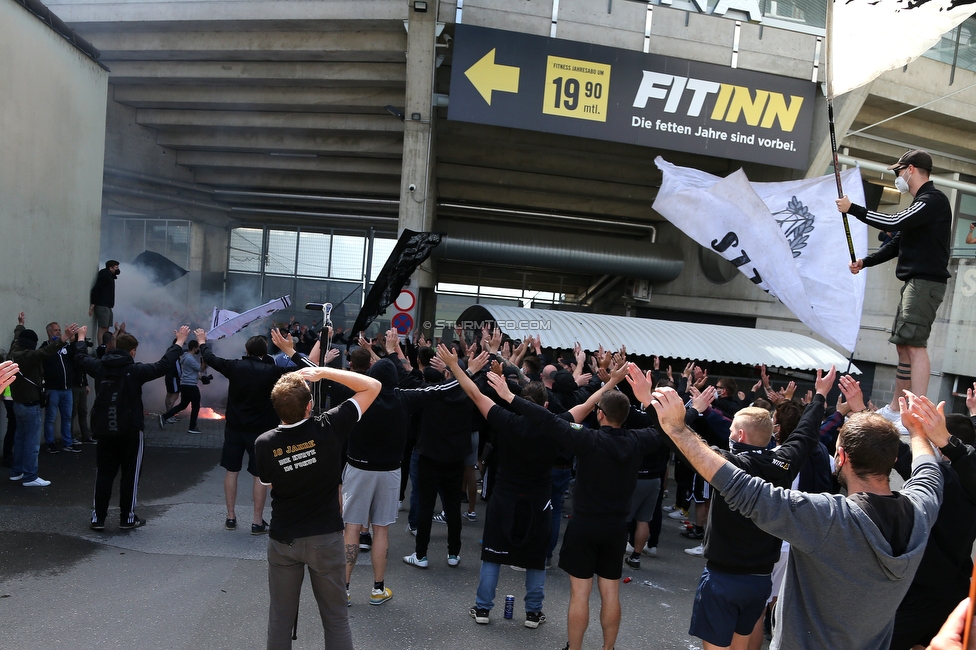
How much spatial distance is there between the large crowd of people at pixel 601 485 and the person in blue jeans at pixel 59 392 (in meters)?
0.96

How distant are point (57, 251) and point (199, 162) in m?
11.6

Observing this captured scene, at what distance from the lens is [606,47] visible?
48.2ft

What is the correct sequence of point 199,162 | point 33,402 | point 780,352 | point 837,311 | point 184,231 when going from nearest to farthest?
point 837,311, point 33,402, point 780,352, point 199,162, point 184,231

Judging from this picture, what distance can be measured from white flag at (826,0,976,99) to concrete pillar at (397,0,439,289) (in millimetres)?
11611

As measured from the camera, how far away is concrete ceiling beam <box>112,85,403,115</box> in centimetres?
1712

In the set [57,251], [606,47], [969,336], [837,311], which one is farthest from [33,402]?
[969,336]

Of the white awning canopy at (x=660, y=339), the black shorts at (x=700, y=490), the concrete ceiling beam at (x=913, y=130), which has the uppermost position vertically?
the concrete ceiling beam at (x=913, y=130)

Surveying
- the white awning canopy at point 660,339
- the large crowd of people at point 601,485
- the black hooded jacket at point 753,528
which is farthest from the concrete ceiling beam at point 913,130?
the black hooded jacket at point 753,528

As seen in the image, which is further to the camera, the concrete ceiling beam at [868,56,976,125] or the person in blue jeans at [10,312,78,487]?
the concrete ceiling beam at [868,56,976,125]

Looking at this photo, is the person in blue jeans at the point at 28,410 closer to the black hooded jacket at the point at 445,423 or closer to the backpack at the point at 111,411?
the backpack at the point at 111,411

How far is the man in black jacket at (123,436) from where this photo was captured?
634 cm

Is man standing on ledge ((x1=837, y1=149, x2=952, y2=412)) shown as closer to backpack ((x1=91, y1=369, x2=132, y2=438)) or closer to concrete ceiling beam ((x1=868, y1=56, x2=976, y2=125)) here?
backpack ((x1=91, y1=369, x2=132, y2=438))

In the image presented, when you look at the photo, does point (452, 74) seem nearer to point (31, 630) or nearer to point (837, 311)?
point (837, 311)

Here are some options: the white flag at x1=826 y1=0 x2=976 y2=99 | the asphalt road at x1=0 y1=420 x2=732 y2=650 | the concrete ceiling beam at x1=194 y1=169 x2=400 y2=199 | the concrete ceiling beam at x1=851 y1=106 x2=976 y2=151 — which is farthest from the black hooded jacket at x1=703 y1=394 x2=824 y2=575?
the concrete ceiling beam at x1=194 y1=169 x2=400 y2=199
